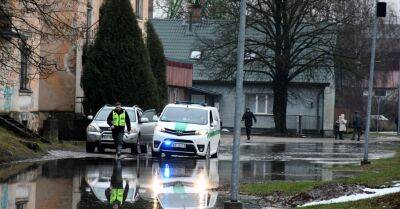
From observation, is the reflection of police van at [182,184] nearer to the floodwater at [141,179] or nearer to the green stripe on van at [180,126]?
the floodwater at [141,179]

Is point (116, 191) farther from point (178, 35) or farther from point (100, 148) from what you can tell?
point (178, 35)

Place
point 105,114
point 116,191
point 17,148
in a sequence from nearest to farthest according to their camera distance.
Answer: point 116,191 < point 17,148 < point 105,114

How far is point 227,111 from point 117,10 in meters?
31.7

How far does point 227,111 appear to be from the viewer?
69375 mm

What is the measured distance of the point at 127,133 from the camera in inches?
1218

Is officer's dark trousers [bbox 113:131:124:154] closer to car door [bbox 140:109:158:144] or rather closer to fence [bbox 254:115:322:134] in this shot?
car door [bbox 140:109:158:144]

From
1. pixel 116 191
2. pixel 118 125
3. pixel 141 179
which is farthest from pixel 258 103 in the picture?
pixel 116 191

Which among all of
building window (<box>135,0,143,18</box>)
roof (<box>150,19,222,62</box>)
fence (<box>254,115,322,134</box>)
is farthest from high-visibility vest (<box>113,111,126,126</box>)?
roof (<box>150,19,222,62</box>)

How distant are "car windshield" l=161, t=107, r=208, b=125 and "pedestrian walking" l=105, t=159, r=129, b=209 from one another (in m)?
7.30

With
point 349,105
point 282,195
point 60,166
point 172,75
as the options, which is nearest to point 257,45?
point 172,75

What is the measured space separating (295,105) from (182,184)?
49.7m

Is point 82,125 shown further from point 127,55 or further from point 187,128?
point 187,128

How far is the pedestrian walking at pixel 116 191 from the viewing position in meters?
15.4

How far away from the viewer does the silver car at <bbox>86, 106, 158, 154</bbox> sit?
31.0 meters
